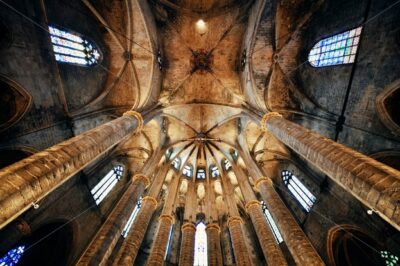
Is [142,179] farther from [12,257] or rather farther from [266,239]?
[266,239]

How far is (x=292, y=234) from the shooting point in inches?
277

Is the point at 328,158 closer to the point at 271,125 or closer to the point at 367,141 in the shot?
the point at 271,125

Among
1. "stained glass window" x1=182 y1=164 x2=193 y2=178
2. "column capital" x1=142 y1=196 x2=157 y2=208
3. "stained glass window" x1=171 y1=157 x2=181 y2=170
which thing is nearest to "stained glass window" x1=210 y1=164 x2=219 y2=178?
"stained glass window" x1=182 y1=164 x2=193 y2=178

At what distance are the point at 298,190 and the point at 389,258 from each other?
4999mm

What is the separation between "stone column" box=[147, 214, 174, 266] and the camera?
8484 millimetres

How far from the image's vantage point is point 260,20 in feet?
37.1

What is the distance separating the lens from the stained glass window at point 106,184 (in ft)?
39.7

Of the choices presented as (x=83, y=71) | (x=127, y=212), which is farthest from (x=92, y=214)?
(x=83, y=71)

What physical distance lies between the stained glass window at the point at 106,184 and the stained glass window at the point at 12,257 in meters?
3.65

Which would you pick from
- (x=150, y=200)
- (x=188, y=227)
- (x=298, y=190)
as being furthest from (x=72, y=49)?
(x=298, y=190)

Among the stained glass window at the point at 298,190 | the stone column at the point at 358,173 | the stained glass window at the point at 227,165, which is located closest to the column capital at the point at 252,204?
the stained glass window at the point at 298,190

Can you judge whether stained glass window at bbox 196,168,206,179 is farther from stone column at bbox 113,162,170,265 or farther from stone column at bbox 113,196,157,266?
stone column at bbox 113,196,157,266

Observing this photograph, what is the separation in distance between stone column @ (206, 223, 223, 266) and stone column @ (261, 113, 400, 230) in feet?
22.5

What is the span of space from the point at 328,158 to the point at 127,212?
784cm
